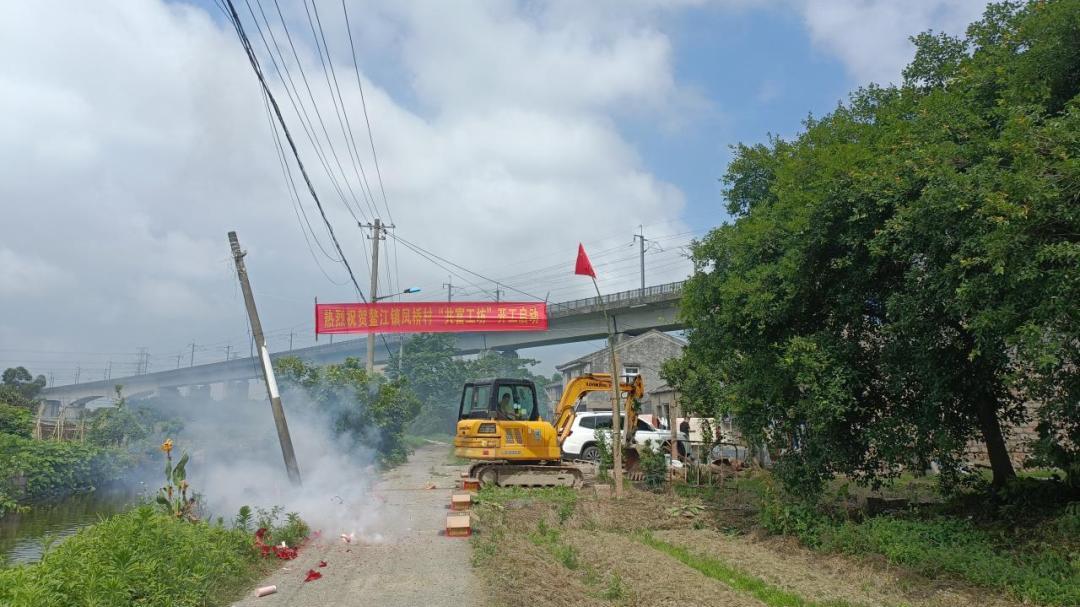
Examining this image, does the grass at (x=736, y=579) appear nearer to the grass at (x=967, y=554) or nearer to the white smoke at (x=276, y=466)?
the grass at (x=967, y=554)

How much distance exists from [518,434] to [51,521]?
1036 centimetres

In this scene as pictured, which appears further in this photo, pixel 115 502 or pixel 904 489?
pixel 115 502

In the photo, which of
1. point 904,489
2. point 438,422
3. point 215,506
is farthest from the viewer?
point 438,422

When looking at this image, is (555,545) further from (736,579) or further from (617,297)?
(617,297)

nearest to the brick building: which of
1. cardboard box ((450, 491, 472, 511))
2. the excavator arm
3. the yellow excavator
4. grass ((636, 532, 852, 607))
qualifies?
the excavator arm

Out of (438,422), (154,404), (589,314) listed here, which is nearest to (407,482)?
(154,404)

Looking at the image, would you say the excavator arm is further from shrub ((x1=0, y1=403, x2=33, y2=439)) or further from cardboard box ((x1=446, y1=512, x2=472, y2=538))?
shrub ((x1=0, y1=403, x2=33, y2=439))

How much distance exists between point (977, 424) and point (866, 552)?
3.08 metres

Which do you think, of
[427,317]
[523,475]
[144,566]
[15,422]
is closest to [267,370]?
[523,475]

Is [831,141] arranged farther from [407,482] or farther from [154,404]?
[154,404]

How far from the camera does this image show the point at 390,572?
9031 mm

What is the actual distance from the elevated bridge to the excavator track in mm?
12471

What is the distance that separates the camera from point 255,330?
597 inches

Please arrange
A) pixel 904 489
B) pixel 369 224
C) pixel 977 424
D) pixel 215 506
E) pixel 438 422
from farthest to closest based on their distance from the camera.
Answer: pixel 438 422 → pixel 369 224 → pixel 904 489 → pixel 215 506 → pixel 977 424
